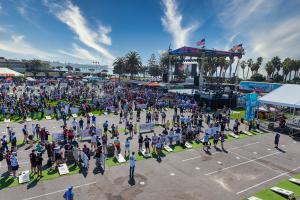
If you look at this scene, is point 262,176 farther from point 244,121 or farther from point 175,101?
point 175,101

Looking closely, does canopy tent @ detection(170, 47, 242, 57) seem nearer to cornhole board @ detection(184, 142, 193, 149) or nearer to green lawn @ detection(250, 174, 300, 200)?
cornhole board @ detection(184, 142, 193, 149)

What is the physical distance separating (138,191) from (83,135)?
9.52m

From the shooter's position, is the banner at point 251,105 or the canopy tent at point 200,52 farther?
the canopy tent at point 200,52

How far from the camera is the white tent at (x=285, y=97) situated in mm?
26448

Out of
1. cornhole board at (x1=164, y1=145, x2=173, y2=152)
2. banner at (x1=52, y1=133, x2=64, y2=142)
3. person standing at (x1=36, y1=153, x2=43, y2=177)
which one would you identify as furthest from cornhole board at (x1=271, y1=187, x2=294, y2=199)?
banner at (x1=52, y1=133, x2=64, y2=142)

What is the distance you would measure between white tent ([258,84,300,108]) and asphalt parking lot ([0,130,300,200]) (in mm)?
9757

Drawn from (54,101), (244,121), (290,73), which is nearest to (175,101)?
(244,121)

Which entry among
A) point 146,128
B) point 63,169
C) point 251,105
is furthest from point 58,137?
point 251,105

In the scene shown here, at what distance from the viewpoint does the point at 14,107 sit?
28.0 m

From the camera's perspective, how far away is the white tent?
2645 cm

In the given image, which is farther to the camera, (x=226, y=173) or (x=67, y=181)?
(x=226, y=173)

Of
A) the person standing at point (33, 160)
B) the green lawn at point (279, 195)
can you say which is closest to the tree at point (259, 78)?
the green lawn at point (279, 195)

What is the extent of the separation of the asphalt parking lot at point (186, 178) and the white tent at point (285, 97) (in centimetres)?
976

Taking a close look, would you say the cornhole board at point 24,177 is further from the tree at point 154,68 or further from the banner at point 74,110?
the tree at point 154,68
